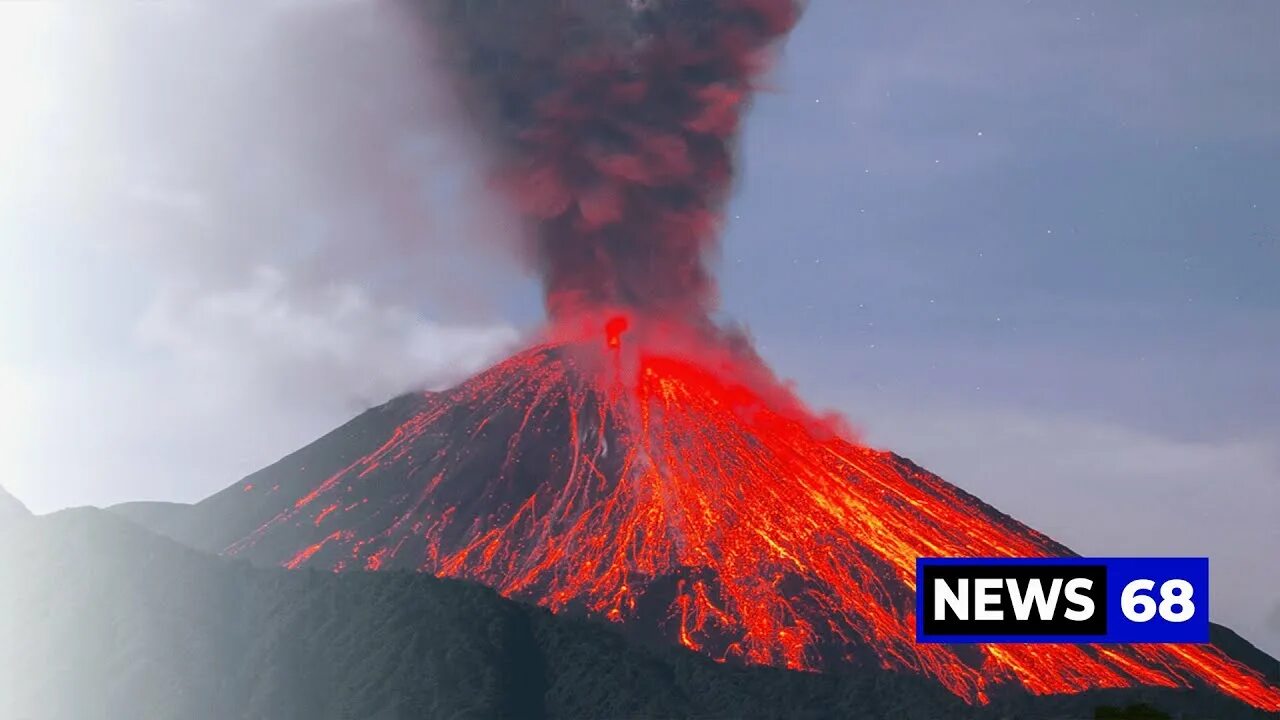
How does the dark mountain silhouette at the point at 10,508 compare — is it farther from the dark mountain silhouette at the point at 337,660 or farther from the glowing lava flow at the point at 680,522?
the glowing lava flow at the point at 680,522

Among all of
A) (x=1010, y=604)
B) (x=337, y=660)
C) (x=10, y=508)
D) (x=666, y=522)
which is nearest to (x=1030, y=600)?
(x=1010, y=604)

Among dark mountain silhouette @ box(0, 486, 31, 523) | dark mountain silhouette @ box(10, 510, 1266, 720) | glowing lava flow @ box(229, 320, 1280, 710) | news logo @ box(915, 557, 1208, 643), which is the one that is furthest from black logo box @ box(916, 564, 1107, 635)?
dark mountain silhouette @ box(0, 486, 31, 523)

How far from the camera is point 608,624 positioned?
299 feet

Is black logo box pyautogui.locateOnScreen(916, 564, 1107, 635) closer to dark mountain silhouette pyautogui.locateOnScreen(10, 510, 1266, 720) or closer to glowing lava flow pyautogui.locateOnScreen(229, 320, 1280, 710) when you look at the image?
dark mountain silhouette pyautogui.locateOnScreen(10, 510, 1266, 720)

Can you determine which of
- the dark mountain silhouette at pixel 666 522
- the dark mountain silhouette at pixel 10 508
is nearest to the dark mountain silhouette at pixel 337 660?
the dark mountain silhouette at pixel 10 508

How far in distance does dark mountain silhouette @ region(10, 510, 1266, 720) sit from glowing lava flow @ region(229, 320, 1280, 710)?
8.28 m

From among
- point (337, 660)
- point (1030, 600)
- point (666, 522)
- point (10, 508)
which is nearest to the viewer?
point (1030, 600)

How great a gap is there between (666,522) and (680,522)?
37.0 inches

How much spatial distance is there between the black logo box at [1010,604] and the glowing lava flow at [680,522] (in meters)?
49.4

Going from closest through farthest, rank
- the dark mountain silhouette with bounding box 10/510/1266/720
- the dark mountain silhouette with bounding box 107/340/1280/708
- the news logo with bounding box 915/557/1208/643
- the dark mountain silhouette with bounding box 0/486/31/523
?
the news logo with bounding box 915/557/1208/643, the dark mountain silhouette with bounding box 10/510/1266/720, the dark mountain silhouette with bounding box 0/486/31/523, the dark mountain silhouette with bounding box 107/340/1280/708

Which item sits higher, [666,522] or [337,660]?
[666,522]

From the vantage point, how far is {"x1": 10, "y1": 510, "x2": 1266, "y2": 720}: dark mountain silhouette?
252ft

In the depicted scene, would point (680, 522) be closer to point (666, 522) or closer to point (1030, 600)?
point (666, 522)

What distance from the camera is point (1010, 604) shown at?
39.8m
